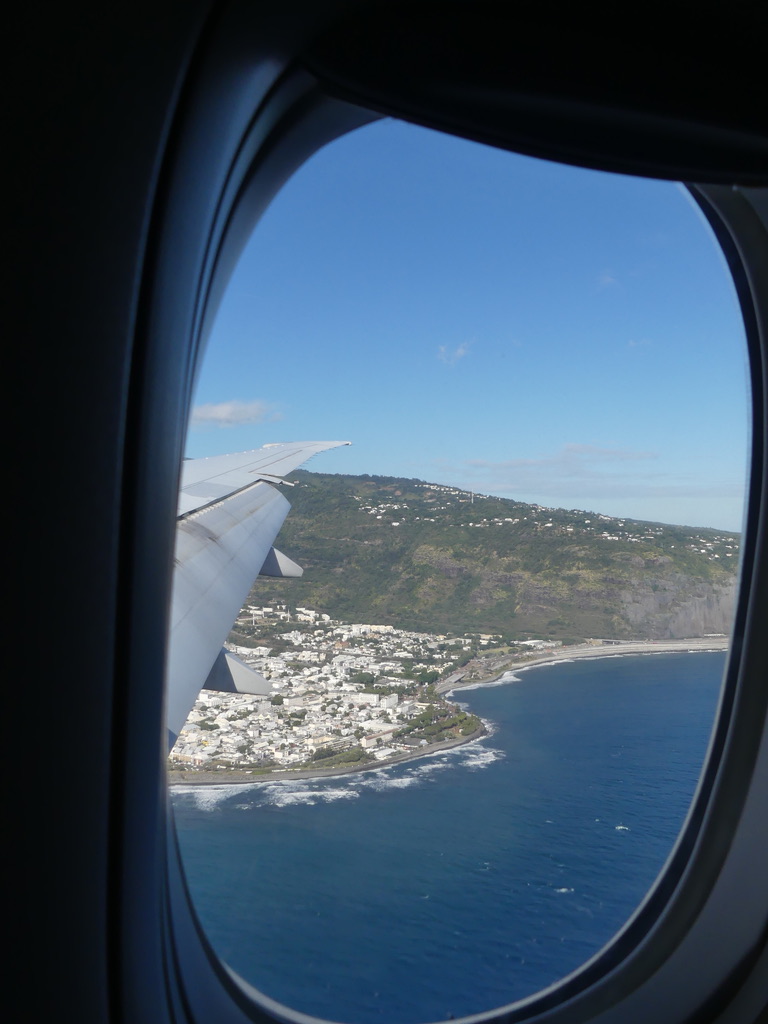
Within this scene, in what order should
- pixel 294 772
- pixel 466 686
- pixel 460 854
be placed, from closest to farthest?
1. pixel 294 772
2. pixel 460 854
3. pixel 466 686

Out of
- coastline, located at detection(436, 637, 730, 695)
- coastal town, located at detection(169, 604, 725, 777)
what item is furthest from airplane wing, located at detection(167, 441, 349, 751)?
coastline, located at detection(436, 637, 730, 695)

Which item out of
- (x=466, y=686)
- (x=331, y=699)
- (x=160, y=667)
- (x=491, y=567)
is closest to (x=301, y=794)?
(x=331, y=699)

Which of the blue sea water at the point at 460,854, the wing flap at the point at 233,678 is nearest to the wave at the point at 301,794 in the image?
the blue sea water at the point at 460,854

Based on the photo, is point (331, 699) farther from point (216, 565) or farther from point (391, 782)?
point (216, 565)

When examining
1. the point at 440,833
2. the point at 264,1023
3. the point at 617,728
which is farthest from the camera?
the point at 617,728

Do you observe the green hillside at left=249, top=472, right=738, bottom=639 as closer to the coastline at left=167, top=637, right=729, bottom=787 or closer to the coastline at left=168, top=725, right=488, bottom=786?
the coastline at left=167, top=637, right=729, bottom=787

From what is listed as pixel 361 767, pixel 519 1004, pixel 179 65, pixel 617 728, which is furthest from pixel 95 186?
pixel 617 728

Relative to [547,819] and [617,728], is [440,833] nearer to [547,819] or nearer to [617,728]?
[547,819]

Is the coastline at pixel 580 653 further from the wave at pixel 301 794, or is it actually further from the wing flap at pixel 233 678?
the wing flap at pixel 233 678
